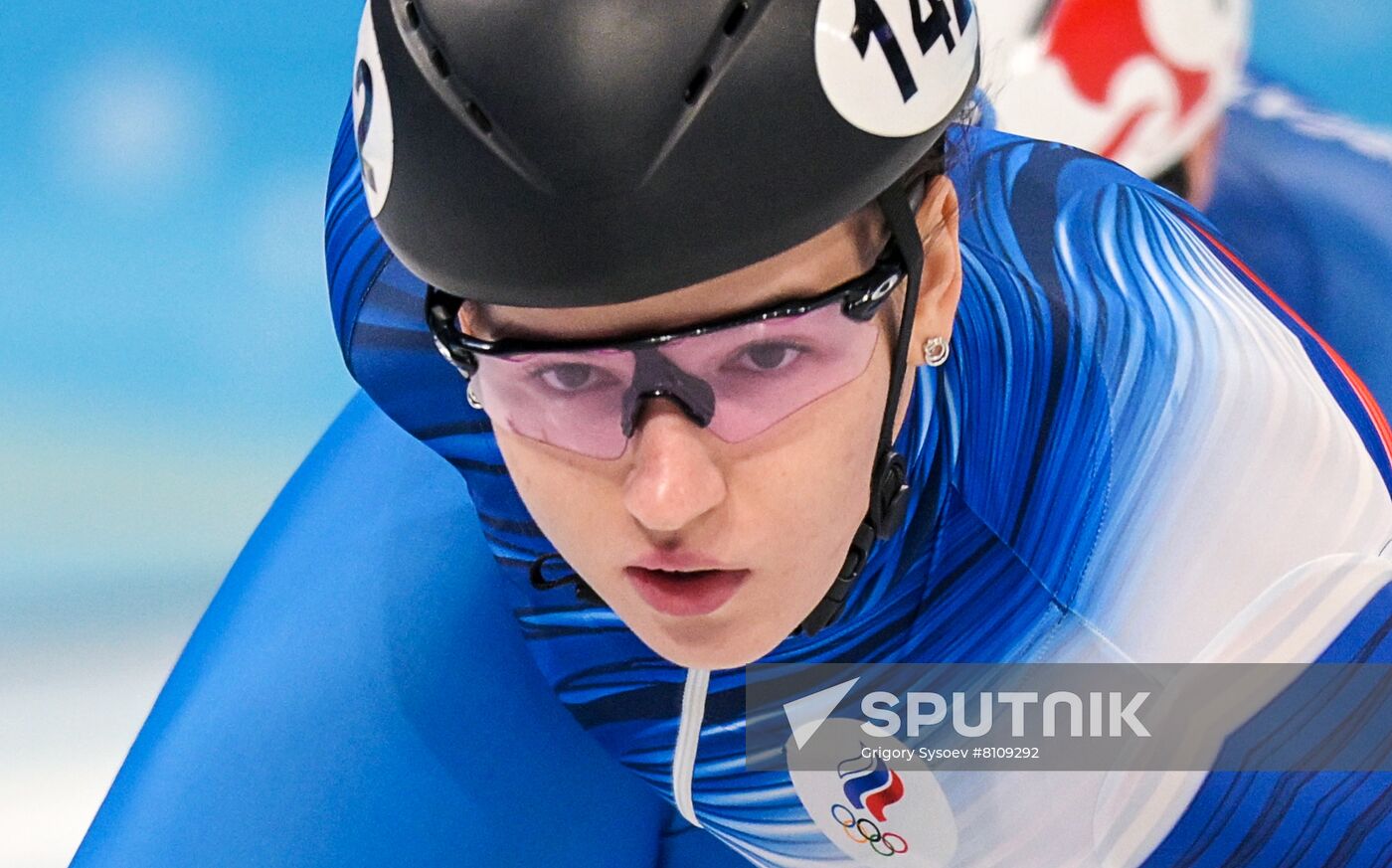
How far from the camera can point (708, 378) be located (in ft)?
3.05

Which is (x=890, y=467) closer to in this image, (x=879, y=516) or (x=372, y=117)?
(x=879, y=516)

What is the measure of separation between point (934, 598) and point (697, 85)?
51cm

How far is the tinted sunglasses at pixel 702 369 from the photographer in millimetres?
920

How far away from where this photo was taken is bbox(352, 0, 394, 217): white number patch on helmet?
0.97 metres

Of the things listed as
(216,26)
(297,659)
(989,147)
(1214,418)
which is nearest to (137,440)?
(216,26)

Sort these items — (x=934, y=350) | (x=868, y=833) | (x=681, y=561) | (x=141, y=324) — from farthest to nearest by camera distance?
(x=141, y=324), (x=868, y=833), (x=934, y=350), (x=681, y=561)

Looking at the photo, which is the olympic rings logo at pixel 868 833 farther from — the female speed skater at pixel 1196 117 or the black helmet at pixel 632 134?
the female speed skater at pixel 1196 117

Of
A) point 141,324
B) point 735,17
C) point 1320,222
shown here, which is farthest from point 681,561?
point 141,324

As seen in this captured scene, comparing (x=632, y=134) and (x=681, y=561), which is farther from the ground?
(x=632, y=134)

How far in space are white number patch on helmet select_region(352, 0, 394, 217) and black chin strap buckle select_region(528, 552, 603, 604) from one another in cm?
31

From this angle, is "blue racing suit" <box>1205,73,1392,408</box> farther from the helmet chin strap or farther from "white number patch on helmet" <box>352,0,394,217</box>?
"white number patch on helmet" <box>352,0,394,217</box>

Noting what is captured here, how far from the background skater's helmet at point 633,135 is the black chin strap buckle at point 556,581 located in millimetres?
300

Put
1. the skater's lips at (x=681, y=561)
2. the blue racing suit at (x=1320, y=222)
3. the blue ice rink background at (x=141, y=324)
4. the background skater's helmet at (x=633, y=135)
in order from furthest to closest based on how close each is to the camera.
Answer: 1. the blue ice rink background at (x=141, y=324)
2. the blue racing suit at (x=1320, y=222)
3. the skater's lips at (x=681, y=561)
4. the background skater's helmet at (x=633, y=135)

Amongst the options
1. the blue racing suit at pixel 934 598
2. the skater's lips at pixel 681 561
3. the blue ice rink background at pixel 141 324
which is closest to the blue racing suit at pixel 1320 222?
the blue racing suit at pixel 934 598
